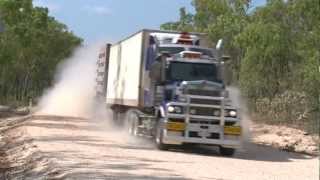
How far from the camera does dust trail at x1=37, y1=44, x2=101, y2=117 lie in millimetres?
45406

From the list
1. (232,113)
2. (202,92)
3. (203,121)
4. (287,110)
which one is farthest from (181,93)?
(287,110)

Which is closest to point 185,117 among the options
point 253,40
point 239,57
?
point 253,40

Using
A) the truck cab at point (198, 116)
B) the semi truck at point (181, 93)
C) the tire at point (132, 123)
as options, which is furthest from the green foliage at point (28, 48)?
the truck cab at point (198, 116)

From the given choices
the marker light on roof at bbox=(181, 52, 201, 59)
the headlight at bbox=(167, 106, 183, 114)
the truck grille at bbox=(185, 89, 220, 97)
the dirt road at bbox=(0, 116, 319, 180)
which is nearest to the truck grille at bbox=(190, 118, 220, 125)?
the headlight at bbox=(167, 106, 183, 114)

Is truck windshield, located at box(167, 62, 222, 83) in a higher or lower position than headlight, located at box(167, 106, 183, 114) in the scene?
higher

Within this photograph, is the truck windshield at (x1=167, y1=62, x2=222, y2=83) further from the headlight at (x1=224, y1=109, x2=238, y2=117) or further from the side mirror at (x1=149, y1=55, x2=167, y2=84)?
the headlight at (x1=224, y1=109, x2=238, y2=117)

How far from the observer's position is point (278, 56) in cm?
4634

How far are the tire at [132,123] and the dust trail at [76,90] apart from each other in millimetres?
14986

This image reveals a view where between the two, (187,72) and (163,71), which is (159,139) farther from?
(187,72)

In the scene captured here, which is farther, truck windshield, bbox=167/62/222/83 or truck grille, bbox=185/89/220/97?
truck windshield, bbox=167/62/222/83

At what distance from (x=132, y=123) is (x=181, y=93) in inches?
229

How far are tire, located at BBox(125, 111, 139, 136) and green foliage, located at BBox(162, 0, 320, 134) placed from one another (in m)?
9.68

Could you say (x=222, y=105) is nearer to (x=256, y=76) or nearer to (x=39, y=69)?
(x=256, y=76)

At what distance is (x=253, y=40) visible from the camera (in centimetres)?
4622
